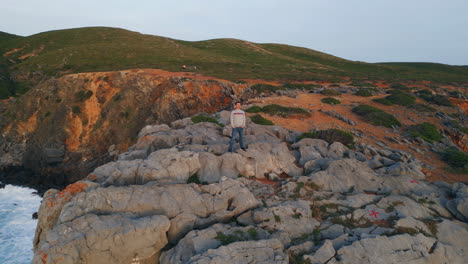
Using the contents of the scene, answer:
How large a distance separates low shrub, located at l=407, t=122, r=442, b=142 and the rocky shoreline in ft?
25.2

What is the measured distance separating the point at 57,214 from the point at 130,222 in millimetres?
3192

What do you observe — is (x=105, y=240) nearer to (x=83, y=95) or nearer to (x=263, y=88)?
(x=263, y=88)

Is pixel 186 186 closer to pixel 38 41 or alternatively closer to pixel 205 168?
pixel 205 168

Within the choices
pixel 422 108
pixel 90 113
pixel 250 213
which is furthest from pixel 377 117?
pixel 90 113

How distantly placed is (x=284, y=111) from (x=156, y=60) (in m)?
51.4

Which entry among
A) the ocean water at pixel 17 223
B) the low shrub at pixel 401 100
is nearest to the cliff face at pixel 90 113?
the ocean water at pixel 17 223

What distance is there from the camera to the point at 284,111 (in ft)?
83.0

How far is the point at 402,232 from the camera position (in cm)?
991

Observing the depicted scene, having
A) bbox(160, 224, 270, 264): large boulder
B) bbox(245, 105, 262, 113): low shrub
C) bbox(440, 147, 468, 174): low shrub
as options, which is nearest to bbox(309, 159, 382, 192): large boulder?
bbox(160, 224, 270, 264): large boulder

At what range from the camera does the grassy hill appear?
5788cm

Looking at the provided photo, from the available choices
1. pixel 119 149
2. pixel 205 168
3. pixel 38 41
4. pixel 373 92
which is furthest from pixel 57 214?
pixel 38 41

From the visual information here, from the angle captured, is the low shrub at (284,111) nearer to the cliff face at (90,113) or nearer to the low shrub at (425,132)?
the low shrub at (425,132)

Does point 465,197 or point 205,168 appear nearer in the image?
point 465,197

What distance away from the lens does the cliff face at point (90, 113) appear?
114 ft
